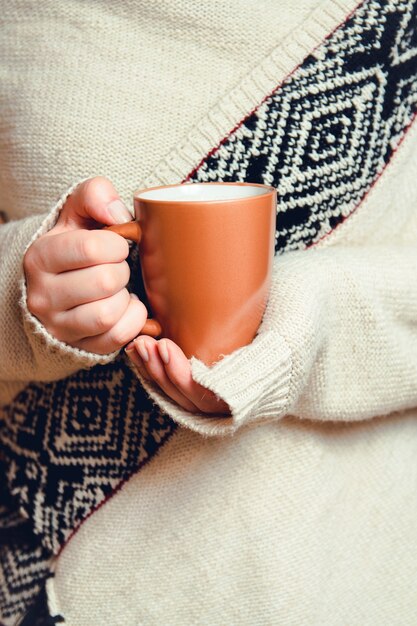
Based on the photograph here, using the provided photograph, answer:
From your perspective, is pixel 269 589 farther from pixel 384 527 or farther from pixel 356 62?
pixel 356 62

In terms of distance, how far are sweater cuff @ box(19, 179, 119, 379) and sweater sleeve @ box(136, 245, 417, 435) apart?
6cm

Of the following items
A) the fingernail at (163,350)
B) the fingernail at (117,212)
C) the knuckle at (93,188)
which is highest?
the knuckle at (93,188)

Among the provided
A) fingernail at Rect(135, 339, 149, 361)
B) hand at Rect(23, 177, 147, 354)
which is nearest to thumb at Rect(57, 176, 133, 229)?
hand at Rect(23, 177, 147, 354)

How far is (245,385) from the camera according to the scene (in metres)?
0.47

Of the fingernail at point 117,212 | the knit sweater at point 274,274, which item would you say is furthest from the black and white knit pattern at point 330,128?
the fingernail at point 117,212

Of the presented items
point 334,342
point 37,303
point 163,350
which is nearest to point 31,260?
point 37,303

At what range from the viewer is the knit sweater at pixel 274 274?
24.1 inches

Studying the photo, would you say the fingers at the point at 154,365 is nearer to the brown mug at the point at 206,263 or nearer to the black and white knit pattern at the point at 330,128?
the brown mug at the point at 206,263

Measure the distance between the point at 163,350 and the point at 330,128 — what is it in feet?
1.09

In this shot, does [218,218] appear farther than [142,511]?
No

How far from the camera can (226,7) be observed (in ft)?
2.06

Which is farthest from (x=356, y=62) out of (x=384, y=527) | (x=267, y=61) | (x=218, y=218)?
(x=384, y=527)

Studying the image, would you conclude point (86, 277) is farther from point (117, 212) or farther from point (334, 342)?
point (334, 342)

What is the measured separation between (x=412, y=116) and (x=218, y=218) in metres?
0.38
